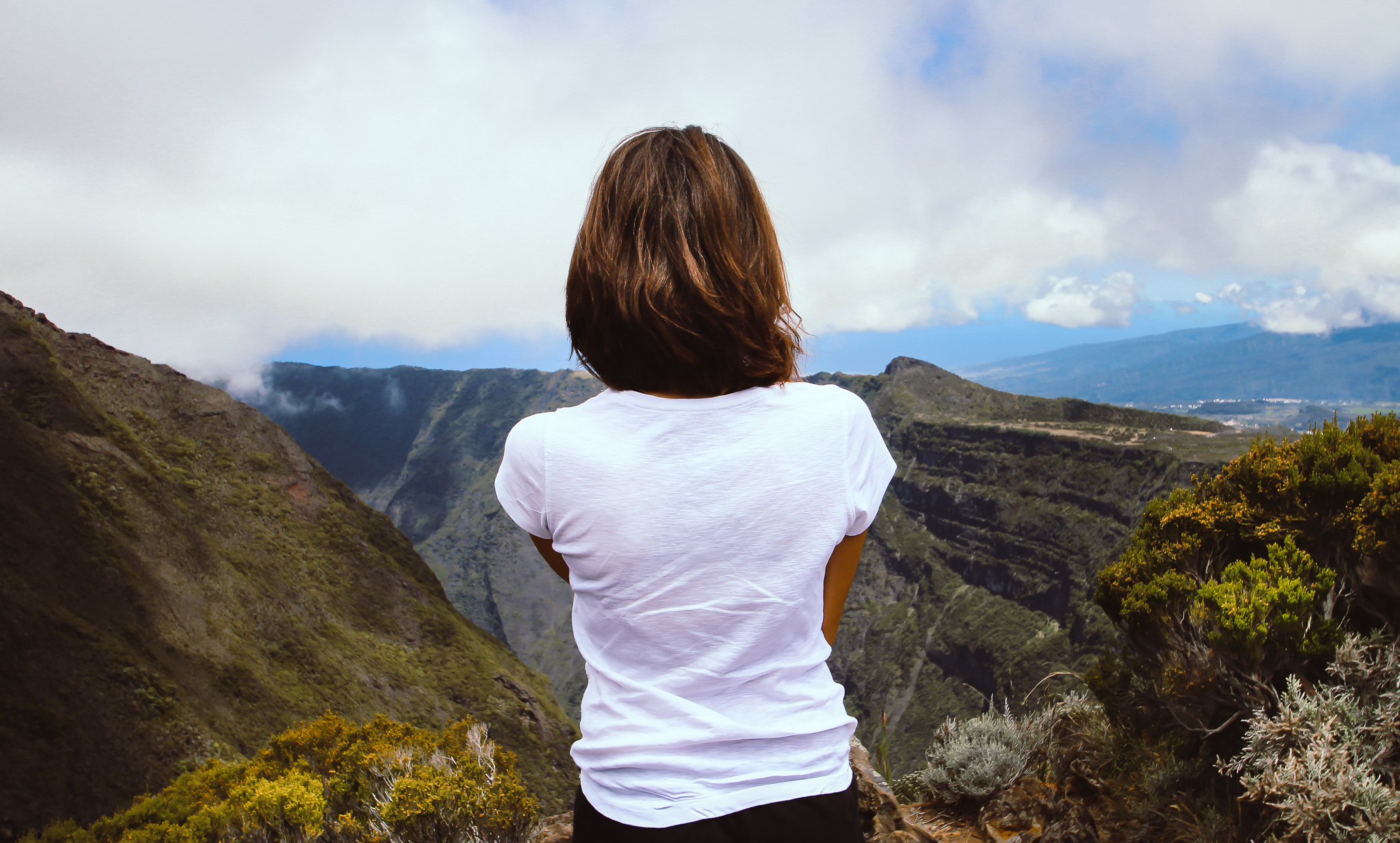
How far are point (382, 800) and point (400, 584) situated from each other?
42.1 m

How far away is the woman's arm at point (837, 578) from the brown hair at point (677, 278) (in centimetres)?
37

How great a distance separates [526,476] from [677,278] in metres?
0.44

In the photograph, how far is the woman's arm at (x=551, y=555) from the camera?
4.79 ft

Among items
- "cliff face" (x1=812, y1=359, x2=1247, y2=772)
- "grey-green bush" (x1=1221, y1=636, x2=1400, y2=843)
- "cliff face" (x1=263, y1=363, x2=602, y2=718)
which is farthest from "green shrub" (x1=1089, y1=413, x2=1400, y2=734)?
"cliff face" (x1=263, y1=363, x2=602, y2=718)

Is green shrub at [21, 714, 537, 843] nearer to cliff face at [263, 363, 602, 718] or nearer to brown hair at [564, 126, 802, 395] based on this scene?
brown hair at [564, 126, 802, 395]

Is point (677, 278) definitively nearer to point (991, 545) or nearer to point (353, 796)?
point (353, 796)

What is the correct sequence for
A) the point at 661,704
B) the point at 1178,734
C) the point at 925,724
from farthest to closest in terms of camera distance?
the point at 925,724 < the point at 1178,734 < the point at 661,704

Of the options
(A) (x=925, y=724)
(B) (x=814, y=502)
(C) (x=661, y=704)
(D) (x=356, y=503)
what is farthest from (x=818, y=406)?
(A) (x=925, y=724)

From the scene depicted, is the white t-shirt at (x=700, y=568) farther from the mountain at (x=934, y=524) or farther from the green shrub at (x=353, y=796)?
the mountain at (x=934, y=524)

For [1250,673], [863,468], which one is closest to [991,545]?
[1250,673]

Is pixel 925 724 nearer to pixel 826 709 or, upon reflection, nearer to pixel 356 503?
pixel 356 503

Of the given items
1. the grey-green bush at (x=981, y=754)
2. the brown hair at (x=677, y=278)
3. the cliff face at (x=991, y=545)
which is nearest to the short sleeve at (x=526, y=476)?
the brown hair at (x=677, y=278)

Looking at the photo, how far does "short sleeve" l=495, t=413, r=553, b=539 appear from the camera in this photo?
125cm

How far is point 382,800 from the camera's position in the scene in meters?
4.16
